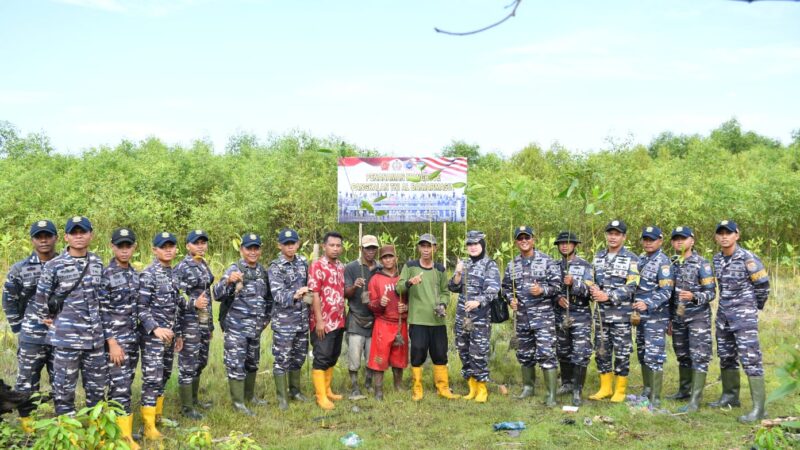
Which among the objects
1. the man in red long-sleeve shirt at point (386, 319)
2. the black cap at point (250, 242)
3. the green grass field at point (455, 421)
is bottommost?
the green grass field at point (455, 421)

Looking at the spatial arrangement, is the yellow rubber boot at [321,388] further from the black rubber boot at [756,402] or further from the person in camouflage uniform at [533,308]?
the black rubber boot at [756,402]

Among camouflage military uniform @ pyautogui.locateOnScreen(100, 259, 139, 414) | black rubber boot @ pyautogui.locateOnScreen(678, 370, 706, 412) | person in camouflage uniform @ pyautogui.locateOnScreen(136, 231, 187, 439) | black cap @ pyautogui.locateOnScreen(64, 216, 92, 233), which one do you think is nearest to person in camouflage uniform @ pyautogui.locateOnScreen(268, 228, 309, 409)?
person in camouflage uniform @ pyautogui.locateOnScreen(136, 231, 187, 439)

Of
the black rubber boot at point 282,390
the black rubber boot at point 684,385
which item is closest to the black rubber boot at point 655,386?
the black rubber boot at point 684,385

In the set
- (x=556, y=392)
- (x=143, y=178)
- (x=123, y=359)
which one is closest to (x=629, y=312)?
(x=556, y=392)

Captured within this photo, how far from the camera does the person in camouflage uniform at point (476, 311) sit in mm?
7074

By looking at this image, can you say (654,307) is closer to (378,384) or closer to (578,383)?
(578,383)

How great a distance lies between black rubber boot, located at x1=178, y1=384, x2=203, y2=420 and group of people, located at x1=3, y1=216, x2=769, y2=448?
0.01 metres

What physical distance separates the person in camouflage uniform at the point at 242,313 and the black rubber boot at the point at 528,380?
9.56ft

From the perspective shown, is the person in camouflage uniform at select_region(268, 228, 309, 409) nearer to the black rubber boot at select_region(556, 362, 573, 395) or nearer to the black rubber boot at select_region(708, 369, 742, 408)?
the black rubber boot at select_region(556, 362, 573, 395)

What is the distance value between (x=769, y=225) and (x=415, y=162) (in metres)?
9.24

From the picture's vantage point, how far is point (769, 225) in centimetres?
1523

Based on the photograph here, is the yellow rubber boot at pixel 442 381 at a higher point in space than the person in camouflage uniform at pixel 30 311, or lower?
lower

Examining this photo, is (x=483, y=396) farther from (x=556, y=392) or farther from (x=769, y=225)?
(x=769, y=225)

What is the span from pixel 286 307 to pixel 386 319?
117 centimetres
